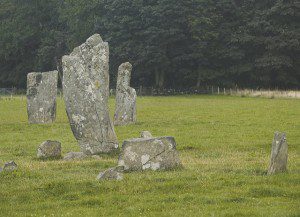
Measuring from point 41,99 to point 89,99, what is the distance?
1403 centimetres

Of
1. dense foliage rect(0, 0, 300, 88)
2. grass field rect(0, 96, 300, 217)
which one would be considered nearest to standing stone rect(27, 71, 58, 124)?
grass field rect(0, 96, 300, 217)

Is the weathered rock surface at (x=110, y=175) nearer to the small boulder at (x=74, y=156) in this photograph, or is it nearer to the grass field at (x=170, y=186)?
the grass field at (x=170, y=186)

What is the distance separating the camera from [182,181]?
549 inches

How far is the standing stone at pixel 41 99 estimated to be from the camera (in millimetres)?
33781

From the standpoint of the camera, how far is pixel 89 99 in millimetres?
20703

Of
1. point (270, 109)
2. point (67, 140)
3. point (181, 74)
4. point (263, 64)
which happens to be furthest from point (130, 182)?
point (181, 74)

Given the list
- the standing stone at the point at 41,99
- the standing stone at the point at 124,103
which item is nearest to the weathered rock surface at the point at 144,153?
the standing stone at the point at 124,103

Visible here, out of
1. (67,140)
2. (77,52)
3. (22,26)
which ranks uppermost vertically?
(22,26)

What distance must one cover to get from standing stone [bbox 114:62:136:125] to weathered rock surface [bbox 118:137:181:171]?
1607 centimetres

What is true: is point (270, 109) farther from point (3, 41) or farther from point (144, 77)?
point (3, 41)

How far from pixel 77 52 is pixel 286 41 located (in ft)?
172

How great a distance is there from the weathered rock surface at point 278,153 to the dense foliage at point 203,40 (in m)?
55.6

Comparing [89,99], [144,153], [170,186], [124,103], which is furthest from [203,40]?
[170,186]

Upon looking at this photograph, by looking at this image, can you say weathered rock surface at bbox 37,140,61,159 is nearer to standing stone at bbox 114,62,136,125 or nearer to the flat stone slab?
the flat stone slab
